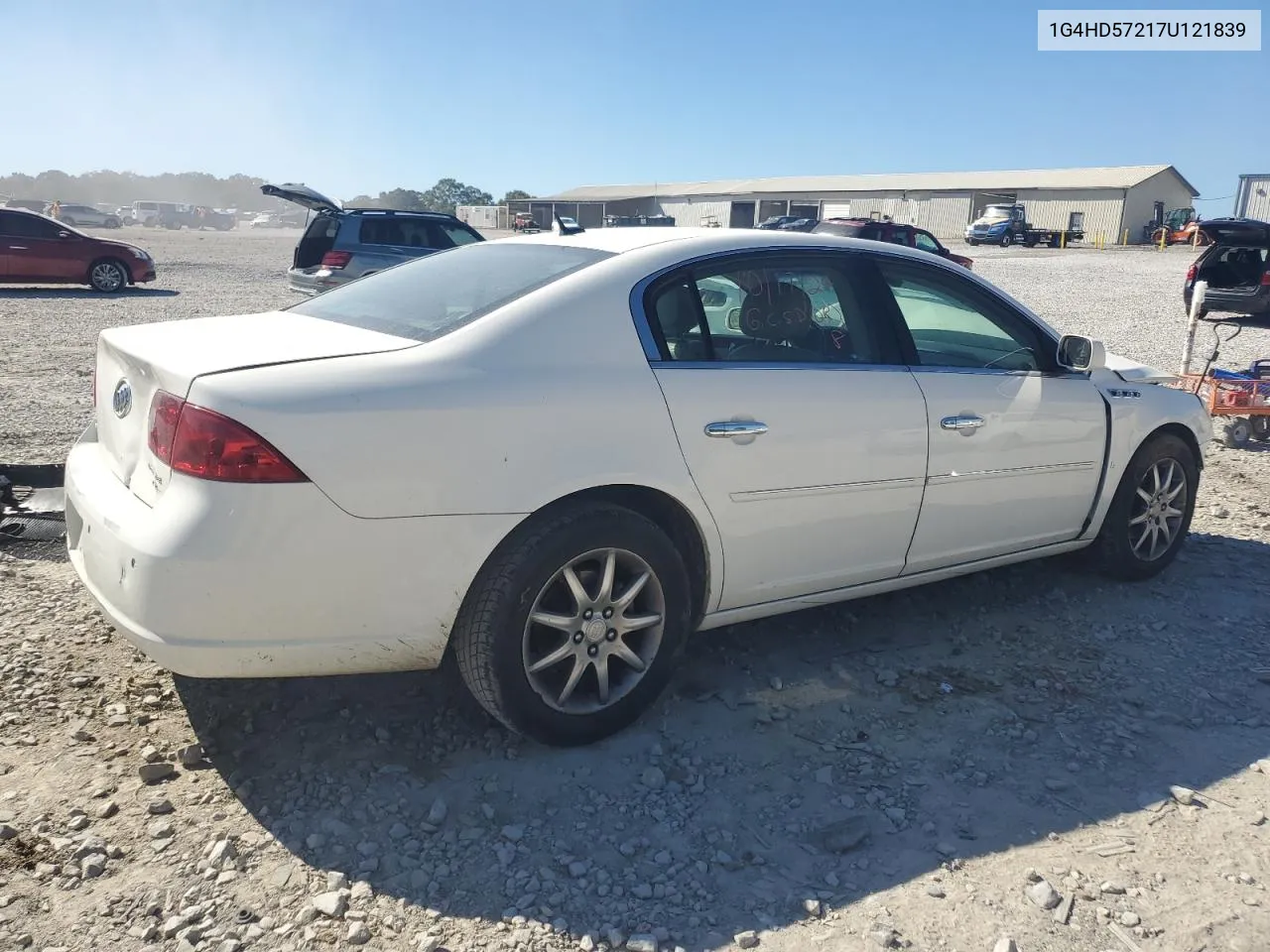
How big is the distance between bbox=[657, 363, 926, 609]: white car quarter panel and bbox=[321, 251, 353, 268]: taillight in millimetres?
11177

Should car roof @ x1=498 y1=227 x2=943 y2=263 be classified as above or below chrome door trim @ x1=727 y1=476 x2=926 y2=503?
above

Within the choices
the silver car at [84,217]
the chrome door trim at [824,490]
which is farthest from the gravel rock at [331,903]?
the silver car at [84,217]

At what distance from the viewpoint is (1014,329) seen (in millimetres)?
4383

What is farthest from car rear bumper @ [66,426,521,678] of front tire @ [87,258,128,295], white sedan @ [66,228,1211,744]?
front tire @ [87,258,128,295]

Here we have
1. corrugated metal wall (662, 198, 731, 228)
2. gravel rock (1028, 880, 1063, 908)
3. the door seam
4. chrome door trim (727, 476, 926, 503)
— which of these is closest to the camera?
gravel rock (1028, 880, 1063, 908)

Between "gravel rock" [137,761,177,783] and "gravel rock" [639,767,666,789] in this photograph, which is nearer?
"gravel rock" [137,761,177,783]

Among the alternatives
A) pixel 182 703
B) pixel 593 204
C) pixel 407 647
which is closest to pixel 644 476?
pixel 407 647

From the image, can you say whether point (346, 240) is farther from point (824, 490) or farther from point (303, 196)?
point (824, 490)

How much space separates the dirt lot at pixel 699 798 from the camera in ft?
8.31

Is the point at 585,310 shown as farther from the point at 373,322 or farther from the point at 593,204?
the point at 593,204

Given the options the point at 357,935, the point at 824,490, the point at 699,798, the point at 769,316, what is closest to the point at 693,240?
the point at 769,316

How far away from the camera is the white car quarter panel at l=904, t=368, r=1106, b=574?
396 cm

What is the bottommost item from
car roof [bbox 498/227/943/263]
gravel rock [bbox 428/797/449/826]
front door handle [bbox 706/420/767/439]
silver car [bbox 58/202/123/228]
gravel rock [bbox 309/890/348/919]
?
gravel rock [bbox 309/890/348/919]

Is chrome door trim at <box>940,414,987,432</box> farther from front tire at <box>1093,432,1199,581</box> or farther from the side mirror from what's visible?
front tire at <box>1093,432,1199,581</box>
